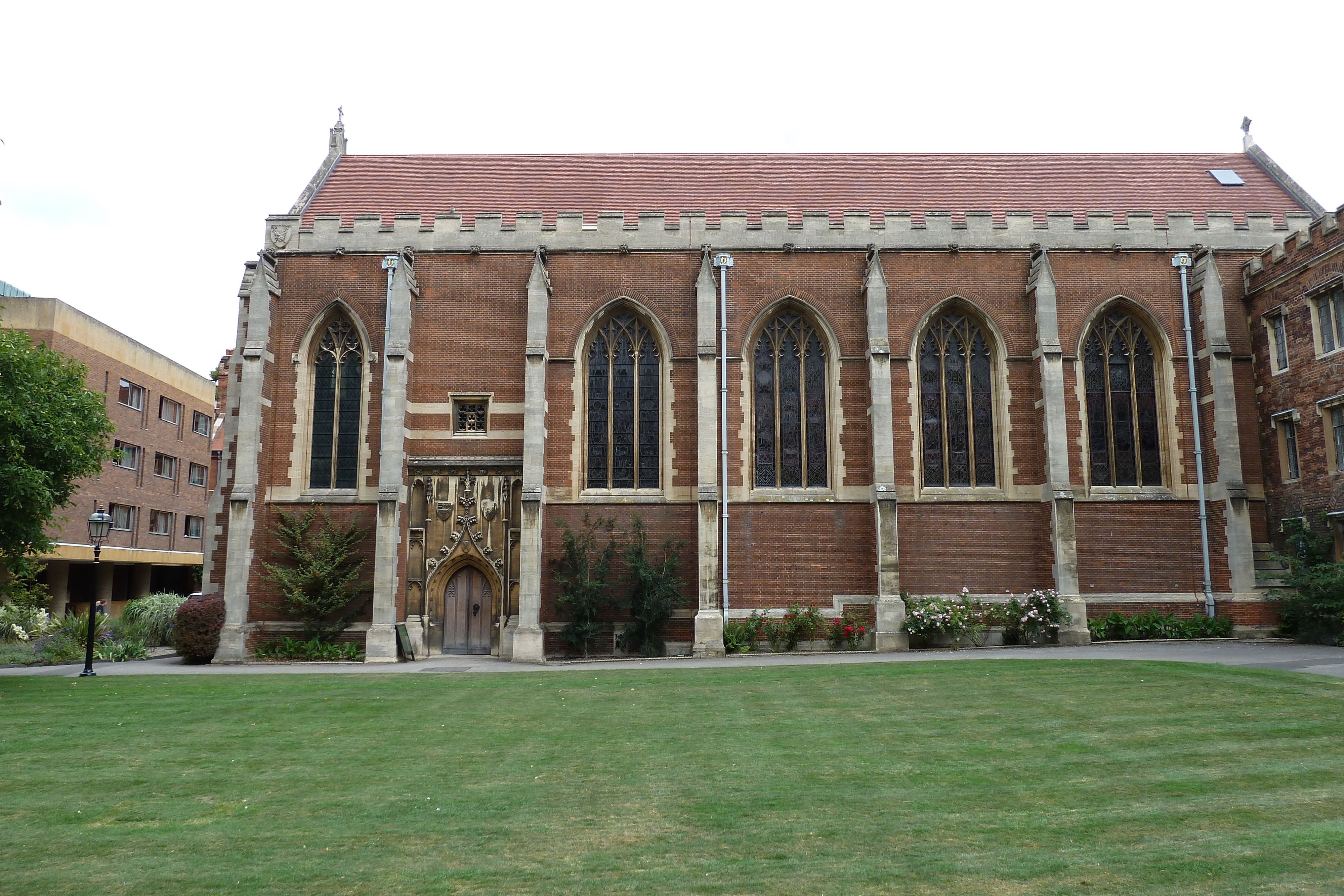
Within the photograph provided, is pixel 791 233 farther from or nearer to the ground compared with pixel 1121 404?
farther from the ground

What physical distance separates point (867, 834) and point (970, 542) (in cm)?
1558

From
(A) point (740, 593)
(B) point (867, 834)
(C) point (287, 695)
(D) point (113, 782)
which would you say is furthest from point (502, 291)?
(B) point (867, 834)

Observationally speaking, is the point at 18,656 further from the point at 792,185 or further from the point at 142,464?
the point at 792,185

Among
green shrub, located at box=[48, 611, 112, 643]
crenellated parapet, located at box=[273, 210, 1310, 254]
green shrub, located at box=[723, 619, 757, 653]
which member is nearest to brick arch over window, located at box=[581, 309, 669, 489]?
crenellated parapet, located at box=[273, 210, 1310, 254]

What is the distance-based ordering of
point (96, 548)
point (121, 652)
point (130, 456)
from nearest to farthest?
point (96, 548), point (121, 652), point (130, 456)

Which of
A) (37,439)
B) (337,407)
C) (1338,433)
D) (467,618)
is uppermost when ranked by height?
(337,407)

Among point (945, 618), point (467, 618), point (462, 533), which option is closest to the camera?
point (945, 618)

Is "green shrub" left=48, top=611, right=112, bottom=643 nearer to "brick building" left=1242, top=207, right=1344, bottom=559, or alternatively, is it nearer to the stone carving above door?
the stone carving above door

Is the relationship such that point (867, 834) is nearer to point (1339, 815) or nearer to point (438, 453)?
point (1339, 815)

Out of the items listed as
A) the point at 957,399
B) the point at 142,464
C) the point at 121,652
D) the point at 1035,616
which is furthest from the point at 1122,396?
the point at 142,464

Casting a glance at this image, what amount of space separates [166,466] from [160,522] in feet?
8.94

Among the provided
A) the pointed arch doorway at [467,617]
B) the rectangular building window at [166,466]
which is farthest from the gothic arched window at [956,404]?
the rectangular building window at [166,466]

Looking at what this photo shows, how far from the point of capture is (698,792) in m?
7.68

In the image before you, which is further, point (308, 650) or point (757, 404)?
point (757, 404)
